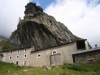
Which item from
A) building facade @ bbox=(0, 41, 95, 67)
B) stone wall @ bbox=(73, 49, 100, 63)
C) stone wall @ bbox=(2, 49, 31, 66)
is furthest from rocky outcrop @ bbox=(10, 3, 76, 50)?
stone wall @ bbox=(73, 49, 100, 63)

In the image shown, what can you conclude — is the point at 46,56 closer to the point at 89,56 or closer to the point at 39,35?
the point at 89,56

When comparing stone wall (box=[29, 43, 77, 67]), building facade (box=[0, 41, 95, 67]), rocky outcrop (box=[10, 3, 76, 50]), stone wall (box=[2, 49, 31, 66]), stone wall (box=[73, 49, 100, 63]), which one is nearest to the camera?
stone wall (box=[73, 49, 100, 63])

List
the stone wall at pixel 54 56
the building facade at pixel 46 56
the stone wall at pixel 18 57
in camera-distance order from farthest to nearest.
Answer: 1. the stone wall at pixel 18 57
2. the stone wall at pixel 54 56
3. the building facade at pixel 46 56

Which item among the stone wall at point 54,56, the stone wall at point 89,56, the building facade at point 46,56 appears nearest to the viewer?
the stone wall at point 89,56

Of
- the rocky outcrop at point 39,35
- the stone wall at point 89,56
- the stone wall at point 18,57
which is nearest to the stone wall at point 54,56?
the stone wall at point 18,57

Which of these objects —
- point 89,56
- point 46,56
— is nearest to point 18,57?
point 46,56

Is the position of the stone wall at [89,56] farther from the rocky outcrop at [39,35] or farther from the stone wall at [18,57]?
the rocky outcrop at [39,35]

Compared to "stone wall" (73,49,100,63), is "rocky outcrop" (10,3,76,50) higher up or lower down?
higher up

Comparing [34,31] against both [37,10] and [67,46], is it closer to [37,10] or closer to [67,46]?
[37,10]

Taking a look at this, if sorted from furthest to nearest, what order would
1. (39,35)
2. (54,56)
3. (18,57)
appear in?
(39,35)
(18,57)
(54,56)

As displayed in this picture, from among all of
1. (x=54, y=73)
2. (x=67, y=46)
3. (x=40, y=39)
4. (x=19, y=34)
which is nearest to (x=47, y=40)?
(x=40, y=39)

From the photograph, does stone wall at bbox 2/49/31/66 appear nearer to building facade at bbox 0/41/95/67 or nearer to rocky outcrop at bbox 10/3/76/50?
building facade at bbox 0/41/95/67

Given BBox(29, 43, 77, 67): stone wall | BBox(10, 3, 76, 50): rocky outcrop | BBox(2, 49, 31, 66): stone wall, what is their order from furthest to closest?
BBox(10, 3, 76, 50): rocky outcrop < BBox(2, 49, 31, 66): stone wall < BBox(29, 43, 77, 67): stone wall

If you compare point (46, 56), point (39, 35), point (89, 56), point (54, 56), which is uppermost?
point (39, 35)
